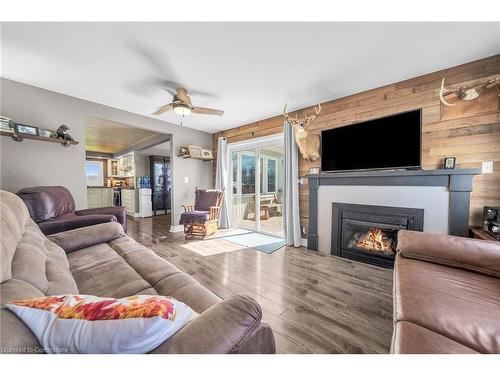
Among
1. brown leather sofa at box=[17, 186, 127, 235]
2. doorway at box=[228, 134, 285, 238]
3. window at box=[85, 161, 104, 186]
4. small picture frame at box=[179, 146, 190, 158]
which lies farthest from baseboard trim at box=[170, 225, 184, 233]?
window at box=[85, 161, 104, 186]

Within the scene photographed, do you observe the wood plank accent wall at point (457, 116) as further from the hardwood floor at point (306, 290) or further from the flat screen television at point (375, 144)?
the hardwood floor at point (306, 290)

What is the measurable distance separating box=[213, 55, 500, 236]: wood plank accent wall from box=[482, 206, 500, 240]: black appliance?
0.22 meters

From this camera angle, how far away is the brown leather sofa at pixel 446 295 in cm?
75

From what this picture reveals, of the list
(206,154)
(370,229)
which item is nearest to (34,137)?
(206,154)

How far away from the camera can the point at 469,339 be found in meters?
0.76

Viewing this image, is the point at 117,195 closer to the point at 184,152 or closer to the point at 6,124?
the point at 184,152

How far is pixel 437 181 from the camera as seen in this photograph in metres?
2.04

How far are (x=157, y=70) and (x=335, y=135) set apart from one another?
244 cm

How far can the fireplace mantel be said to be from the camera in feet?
6.26

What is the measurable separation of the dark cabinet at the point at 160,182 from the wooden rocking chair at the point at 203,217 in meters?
2.77

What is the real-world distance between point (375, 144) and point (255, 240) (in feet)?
7.97

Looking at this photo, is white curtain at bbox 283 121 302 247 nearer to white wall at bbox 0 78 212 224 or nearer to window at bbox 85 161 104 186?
white wall at bbox 0 78 212 224
